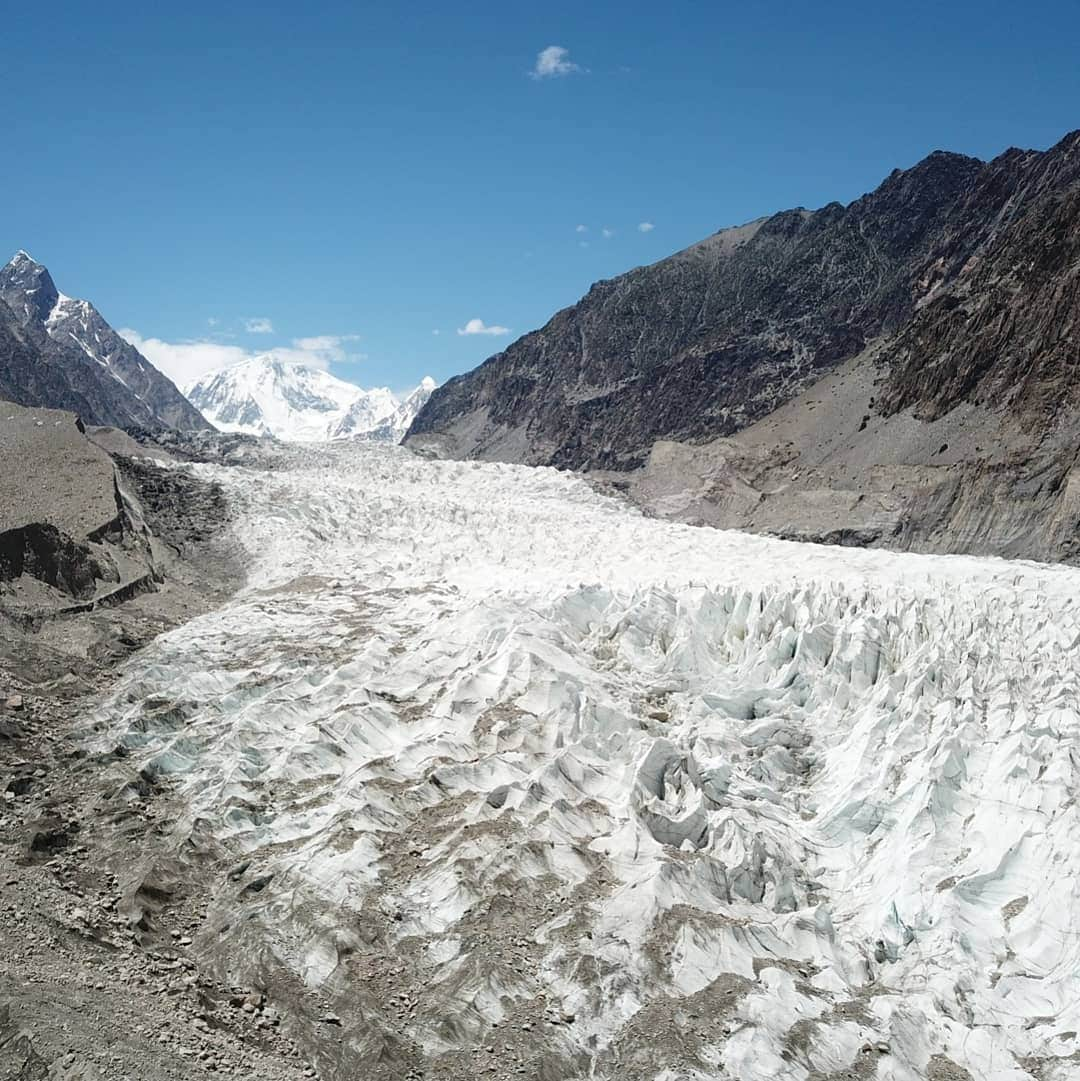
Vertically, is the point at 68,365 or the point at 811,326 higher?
the point at 811,326

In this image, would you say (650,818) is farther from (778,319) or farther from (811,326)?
(778,319)

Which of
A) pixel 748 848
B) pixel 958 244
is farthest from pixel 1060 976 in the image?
pixel 958 244

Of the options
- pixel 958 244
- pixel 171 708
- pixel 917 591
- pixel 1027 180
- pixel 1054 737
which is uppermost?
pixel 1027 180

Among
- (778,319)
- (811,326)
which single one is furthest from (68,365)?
(811,326)

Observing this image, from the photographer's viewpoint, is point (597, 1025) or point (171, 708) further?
point (171, 708)

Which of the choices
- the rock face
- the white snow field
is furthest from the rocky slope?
the white snow field

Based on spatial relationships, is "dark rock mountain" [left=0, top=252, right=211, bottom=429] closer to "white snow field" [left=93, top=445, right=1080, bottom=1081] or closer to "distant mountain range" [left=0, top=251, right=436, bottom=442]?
"distant mountain range" [left=0, top=251, right=436, bottom=442]

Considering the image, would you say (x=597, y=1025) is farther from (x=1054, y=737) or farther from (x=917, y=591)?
(x=917, y=591)

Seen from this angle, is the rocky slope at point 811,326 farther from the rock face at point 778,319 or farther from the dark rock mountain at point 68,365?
the dark rock mountain at point 68,365
